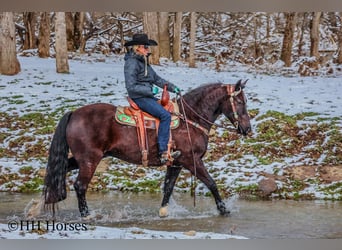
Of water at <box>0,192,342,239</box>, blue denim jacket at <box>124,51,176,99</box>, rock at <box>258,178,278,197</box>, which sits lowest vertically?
water at <box>0,192,342,239</box>

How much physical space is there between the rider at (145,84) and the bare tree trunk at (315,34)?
157cm

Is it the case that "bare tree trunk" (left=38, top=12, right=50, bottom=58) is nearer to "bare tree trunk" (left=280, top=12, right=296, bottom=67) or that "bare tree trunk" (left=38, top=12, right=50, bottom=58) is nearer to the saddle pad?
the saddle pad

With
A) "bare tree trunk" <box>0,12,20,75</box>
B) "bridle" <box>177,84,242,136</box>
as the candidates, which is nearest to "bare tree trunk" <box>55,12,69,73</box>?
"bare tree trunk" <box>0,12,20,75</box>

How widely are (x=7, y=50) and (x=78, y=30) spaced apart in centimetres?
73

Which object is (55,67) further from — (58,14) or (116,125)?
(116,125)

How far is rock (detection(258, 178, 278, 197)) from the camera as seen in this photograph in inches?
237

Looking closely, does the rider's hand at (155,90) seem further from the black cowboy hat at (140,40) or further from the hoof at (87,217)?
the hoof at (87,217)

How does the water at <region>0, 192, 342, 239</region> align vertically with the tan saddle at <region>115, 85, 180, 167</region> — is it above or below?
below

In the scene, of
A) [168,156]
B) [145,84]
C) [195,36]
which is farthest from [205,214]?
[195,36]

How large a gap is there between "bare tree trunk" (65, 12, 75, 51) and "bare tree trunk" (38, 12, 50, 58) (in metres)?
0.19

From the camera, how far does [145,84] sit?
18.7ft

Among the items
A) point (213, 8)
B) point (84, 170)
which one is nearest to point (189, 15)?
point (213, 8)

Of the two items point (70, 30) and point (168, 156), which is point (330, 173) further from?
point (70, 30)
